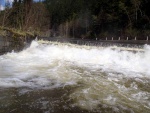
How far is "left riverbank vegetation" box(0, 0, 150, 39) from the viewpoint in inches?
1275

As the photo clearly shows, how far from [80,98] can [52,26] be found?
70.3 m

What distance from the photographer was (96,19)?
45.6 m

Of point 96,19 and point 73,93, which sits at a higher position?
point 96,19

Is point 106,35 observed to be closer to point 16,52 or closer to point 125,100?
point 16,52

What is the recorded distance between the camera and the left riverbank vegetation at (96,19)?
3238 cm

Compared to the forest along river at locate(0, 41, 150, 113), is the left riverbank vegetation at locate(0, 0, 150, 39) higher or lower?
higher

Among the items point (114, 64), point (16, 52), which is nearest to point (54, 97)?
point (114, 64)

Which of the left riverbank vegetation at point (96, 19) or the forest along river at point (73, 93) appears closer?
the forest along river at point (73, 93)

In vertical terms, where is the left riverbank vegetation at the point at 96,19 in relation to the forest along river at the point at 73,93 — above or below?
above

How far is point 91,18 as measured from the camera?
1930 inches

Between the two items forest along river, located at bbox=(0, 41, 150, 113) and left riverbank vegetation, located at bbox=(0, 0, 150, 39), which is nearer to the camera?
forest along river, located at bbox=(0, 41, 150, 113)

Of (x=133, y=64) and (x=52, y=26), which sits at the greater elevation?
(x=52, y=26)

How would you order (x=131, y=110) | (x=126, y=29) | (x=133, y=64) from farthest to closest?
(x=126, y=29)
(x=133, y=64)
(x=131, y=110)

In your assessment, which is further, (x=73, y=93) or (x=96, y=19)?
(x=96, y=19)
